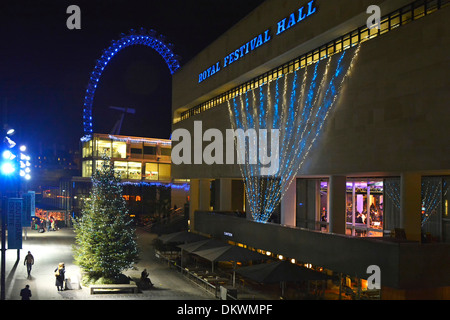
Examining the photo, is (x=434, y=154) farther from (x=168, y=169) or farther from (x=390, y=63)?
(x=168, y=169)

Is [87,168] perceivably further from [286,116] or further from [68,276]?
[286,116]

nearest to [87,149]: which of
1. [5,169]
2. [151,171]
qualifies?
[151,171]

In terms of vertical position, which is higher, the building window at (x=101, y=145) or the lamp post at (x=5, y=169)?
the building window at (x=101, y=145)

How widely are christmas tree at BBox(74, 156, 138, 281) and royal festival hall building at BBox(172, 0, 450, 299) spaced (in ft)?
26.7

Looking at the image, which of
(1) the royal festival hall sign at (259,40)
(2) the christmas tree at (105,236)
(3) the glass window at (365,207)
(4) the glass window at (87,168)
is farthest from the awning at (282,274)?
(4) the glass window at (87,168)

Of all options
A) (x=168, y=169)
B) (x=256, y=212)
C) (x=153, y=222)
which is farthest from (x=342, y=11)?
(x=168, y=169)

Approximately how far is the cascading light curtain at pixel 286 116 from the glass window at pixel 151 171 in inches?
2121

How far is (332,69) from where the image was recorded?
1000 inches

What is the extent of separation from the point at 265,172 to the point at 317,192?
3549 millimetres

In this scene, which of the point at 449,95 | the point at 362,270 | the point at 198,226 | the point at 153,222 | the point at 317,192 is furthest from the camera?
the point at 153,222

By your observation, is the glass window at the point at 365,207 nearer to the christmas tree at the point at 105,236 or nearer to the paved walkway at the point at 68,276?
the paved walkway at the point at 68,276

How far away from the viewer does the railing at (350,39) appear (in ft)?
66.0

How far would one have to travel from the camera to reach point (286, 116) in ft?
97.7

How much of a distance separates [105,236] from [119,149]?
203 feet
